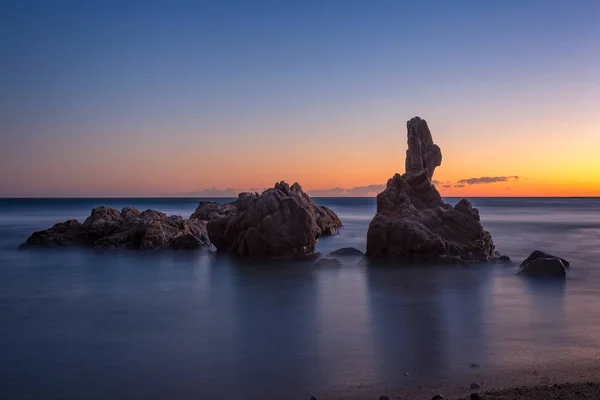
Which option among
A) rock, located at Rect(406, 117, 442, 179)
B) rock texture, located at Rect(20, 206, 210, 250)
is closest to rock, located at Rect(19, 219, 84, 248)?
rock texture, located at Rect(20, 206, 210, 250)

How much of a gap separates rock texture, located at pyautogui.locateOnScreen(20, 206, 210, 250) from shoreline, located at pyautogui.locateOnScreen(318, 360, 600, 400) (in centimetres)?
2590

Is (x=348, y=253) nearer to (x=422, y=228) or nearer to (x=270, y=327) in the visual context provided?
(x=422, y=228)

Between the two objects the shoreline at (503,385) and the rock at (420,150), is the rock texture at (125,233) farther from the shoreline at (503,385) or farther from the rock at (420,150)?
the shoreline at (503,385)

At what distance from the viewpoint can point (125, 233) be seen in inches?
1405

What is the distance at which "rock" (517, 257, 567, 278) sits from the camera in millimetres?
23453

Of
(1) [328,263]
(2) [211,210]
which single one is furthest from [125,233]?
(1) [328,263]

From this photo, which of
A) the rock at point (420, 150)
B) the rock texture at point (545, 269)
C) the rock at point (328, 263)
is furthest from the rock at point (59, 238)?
the rock texture at point (545, 269)

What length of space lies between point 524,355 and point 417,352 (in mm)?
2315

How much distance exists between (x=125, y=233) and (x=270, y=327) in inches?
907

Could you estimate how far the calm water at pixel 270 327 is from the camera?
10852 millimetres

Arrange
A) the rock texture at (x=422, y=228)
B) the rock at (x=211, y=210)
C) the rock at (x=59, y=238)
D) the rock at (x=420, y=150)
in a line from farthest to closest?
1. the rock at (x=211, y=210)
2. the rock at (x=59, y=238)
3. the rock at (x=420, y=150)
4. the rock texture at (x=422, y=228)

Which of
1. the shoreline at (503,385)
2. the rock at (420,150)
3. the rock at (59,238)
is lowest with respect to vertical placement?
the shoreline at (503,385)

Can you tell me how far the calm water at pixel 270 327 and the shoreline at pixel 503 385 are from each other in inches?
10.8

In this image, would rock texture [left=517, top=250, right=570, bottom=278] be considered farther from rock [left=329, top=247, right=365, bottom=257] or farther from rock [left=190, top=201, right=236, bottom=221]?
rock [left=190, top=201, right=236, bottom=221]
